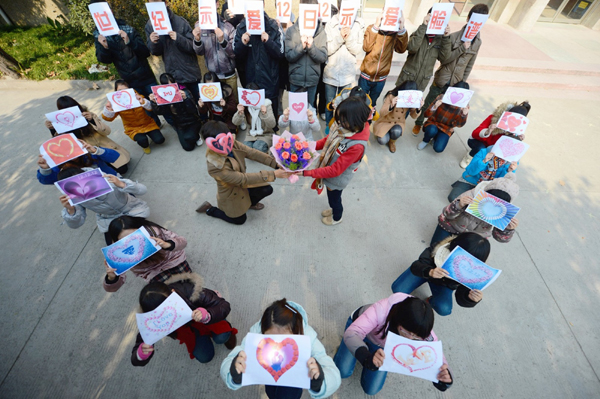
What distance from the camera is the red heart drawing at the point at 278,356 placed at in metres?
1.59

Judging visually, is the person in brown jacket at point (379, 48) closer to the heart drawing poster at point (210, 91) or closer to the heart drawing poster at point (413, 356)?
the heart drawing poster at point (210, 91)

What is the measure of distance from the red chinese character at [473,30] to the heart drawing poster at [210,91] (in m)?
3.84

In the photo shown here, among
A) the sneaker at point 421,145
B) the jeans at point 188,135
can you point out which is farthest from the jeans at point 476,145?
the jeans at point 188,135

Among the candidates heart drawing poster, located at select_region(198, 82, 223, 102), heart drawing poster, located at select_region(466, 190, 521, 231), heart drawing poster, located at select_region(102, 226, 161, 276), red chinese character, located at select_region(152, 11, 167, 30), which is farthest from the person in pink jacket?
red chinese character, located at select_region(152, 11, 167, 30)

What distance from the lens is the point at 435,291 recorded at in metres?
2.65

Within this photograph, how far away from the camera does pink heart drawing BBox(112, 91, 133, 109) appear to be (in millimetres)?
3812

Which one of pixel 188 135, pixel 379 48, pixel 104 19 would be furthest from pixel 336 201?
pixel 104 19

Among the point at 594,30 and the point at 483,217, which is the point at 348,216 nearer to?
the point at 483,217

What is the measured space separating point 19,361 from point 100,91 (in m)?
5.76

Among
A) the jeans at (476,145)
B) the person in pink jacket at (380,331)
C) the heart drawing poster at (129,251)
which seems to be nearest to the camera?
the person in pink jacket at (380,331)

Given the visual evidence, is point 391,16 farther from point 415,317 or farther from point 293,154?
point 415,317

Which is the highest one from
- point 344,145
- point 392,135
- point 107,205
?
point 344,145

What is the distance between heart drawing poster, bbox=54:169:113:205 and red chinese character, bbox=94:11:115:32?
2.53 metres

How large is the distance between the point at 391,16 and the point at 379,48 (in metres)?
0.47
